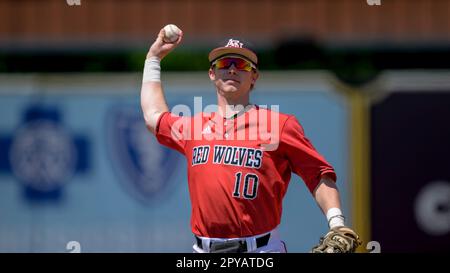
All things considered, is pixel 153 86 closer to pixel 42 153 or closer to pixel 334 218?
pixel 334 218

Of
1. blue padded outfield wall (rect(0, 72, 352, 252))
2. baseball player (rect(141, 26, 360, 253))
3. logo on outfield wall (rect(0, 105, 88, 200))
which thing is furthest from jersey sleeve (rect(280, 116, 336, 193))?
logo on outfield wall (rect(0, 105, 88, 200))

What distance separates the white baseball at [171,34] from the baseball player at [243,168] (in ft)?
0.69

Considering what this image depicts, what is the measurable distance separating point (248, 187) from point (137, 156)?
311cm

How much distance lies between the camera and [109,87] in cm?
754

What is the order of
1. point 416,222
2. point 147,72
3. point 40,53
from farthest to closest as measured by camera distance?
1. point 40,53
2. point 416,222
3. point 147,72

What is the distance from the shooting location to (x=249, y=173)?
4523 millimetres

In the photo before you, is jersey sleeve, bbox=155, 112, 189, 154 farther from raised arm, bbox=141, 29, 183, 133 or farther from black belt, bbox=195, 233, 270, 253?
black belt, bbox=195, 233, 270, 253

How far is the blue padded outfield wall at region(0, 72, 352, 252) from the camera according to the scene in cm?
738

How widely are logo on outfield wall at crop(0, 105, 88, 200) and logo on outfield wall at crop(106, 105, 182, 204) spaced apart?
0.25 meters

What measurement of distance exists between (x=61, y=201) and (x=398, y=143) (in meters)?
2.55

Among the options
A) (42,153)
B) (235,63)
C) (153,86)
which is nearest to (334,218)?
(235,63)

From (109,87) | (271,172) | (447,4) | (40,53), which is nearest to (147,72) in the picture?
(271,172)

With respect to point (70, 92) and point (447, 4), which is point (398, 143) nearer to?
point (447, 4)
